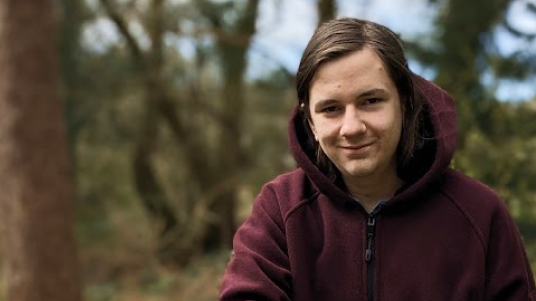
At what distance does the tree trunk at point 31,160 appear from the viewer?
27.5ft

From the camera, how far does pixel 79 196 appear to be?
13531 millimetres

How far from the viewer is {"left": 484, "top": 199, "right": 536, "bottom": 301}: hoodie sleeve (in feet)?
7.52

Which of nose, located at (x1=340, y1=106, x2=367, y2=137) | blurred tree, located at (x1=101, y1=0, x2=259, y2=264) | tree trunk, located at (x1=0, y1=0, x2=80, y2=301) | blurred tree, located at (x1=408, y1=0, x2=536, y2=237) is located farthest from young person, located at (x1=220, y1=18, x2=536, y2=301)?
blurred tree, located at (x1=101, y1=0, x2=259, y2=264)

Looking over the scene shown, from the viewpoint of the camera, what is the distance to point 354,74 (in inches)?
88.7

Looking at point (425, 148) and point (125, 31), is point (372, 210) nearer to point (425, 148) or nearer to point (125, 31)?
point (425, 148)

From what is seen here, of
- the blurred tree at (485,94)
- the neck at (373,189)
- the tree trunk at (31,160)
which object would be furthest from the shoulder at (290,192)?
the tree trunk at (31,160)

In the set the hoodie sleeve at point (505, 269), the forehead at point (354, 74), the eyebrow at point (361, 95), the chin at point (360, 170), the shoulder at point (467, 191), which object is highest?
the forehead at point (354, 74)

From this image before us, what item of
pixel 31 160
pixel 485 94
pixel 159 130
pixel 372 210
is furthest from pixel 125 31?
pixel 372 210

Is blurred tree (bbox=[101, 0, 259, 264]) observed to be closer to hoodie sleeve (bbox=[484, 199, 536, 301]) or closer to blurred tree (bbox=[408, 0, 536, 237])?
blurred tree (bbox=[408, 0, 536, 237])

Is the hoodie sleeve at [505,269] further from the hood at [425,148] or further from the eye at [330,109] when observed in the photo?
the eye at [330,109]

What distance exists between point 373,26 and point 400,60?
0.13m

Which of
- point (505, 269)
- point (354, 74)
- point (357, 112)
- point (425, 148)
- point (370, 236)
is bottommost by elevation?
point (505, 269)

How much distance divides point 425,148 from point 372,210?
0.25m

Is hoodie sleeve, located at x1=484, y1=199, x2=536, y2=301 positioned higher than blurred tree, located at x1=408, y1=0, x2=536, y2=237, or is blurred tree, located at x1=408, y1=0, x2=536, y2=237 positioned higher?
blurred tree, located at x1=408, y1=0, x2=536, y2=237
